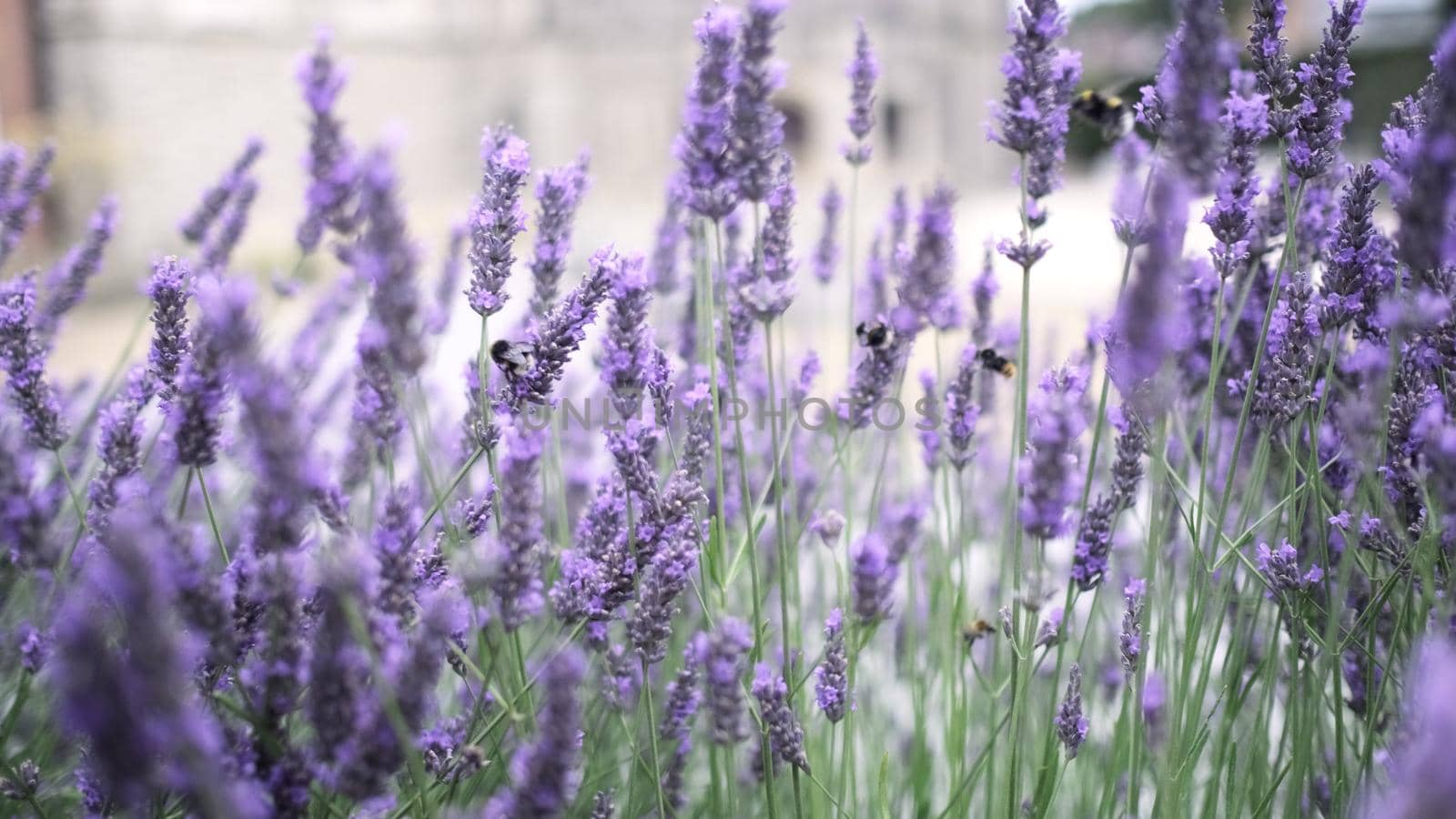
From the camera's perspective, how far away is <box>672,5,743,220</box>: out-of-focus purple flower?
115 cm

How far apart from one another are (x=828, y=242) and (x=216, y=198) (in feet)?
3.83

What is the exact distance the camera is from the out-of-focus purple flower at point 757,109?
3.74 ft

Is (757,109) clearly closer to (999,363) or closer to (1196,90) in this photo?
(1196,90)

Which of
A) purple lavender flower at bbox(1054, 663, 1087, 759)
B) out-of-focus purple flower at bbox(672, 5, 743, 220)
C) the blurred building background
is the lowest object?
purple lavender flower at bbox(1054, 663, 1087, 759)

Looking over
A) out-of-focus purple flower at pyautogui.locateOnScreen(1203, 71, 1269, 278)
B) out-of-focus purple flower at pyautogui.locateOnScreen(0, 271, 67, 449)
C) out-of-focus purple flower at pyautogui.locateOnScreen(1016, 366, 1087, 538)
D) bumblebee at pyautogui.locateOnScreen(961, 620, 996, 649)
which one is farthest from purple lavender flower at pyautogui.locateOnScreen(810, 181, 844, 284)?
out-of-focus purple flower at pyautogui.locateOnScreen(0, 271, 67, 449)

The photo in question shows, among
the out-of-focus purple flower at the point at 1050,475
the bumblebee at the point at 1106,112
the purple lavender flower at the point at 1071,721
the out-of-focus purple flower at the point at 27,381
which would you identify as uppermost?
the bumblebee at the point at 1106,112

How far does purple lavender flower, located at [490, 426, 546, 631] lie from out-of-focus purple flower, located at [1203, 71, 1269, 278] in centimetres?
77

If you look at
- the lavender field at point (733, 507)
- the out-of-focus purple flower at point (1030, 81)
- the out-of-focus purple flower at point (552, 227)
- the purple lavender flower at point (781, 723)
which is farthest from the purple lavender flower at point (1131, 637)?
the out-of-focus purple flower at point (552, 227)

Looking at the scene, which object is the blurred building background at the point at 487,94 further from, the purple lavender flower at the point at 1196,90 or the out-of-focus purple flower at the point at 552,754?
the out-of-focus purple flower at the point at 552,754

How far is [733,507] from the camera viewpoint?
1672 millimetres

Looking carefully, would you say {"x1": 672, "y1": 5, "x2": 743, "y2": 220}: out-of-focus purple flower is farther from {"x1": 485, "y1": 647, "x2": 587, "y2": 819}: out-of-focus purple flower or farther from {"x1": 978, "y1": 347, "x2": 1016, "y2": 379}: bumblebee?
{"x1": 978, "y1": 347, "x2": 1016, "y2": 379}: bumblebee

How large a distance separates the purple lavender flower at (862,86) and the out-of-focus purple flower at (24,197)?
4.65 feet

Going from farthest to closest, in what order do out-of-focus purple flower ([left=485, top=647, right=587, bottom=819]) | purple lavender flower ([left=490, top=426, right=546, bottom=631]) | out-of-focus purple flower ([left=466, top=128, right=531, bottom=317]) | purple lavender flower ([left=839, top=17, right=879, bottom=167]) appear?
purple lavender flower ([left=839, top=17, right=879, bottom=167]) → out-of-focus purple flower ([left=466, top=128, right=531, bottom=317]) → purple lavender flower ([left=490, top=426, right=546, bottom=631]) → out-of-focus purple flower ([left=485, top=647, right=587, bottom=819])

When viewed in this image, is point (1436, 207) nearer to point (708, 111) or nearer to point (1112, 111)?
point (708, 111)
